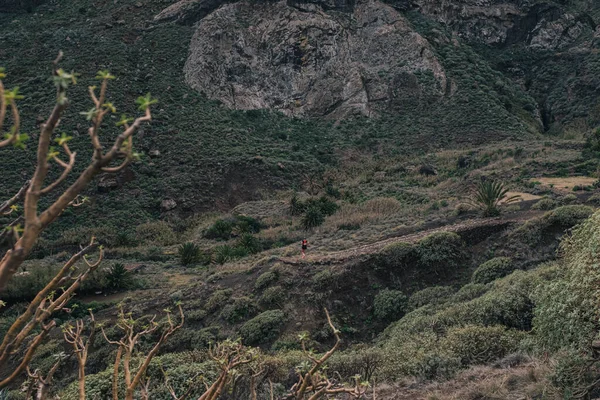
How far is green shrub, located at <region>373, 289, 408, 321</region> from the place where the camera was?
44.5 feet

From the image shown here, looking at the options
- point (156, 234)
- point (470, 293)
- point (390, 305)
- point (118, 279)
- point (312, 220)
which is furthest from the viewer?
point (156, 234)

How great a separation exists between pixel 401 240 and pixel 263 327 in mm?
6043

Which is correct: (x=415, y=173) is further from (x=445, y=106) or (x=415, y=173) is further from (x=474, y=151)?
(x=445, y=106)

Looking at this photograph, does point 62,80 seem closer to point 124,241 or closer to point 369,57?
point 124,241

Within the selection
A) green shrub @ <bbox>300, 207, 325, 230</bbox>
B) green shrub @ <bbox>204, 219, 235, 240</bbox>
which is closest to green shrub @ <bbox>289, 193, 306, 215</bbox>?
green shrub @ <bbox>300, 207, 325, 230</bbox>

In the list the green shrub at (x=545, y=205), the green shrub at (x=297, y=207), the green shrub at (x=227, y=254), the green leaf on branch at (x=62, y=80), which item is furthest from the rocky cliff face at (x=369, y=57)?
the green leaf on branch at (x=62, y=80)

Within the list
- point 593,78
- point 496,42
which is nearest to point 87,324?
point 593,78

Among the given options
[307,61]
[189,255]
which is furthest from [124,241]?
[307,61]

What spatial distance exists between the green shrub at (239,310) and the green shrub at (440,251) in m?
5.25

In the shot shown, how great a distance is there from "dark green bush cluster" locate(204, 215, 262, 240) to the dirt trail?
9.47 m

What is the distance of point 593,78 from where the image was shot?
4528cm

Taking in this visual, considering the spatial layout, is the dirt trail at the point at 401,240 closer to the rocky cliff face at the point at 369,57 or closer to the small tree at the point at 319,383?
the small tree at the point at 319,383

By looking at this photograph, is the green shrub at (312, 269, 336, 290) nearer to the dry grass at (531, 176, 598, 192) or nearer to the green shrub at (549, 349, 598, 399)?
the green shrub at (549, 349, 598, 399)

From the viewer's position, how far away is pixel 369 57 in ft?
160
